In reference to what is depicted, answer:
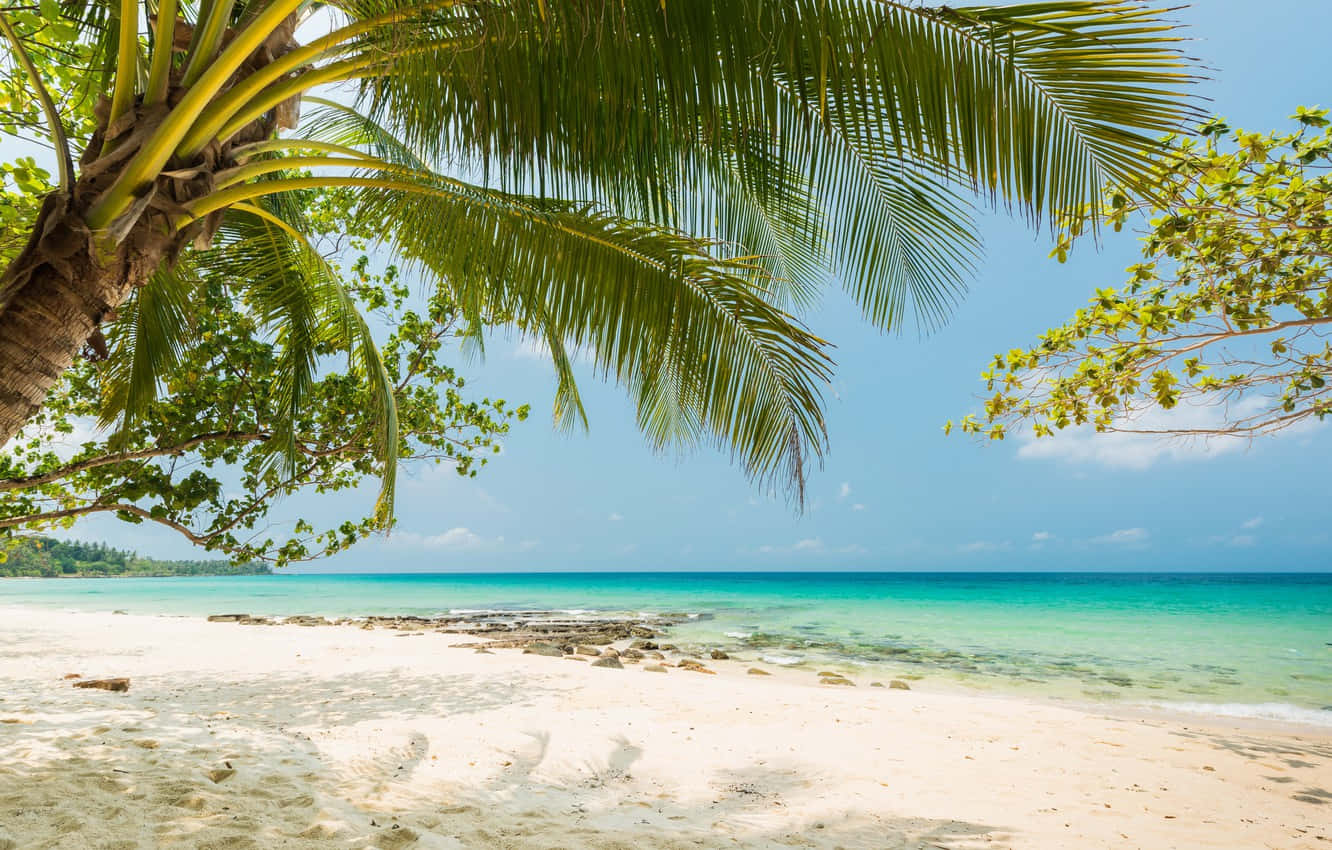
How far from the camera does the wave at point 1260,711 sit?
785cm

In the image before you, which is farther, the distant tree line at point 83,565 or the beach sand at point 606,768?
the distant tree line at point 83,565

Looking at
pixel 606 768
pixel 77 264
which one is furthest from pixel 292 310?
pixel 606 768

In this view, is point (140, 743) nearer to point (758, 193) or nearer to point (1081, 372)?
point (758, 193)

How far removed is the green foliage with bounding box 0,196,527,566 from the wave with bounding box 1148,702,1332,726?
9346 millimetres

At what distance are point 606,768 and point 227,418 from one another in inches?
192

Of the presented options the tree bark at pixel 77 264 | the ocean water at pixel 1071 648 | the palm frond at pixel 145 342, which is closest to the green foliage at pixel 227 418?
the palm frond at pixel 145 342

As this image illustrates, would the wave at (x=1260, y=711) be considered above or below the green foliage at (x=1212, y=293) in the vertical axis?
below

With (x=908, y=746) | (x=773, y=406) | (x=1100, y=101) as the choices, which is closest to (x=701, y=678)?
(x=908, y=746)

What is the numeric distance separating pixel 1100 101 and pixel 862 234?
53.2 inches

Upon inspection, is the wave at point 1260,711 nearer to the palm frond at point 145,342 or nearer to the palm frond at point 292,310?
the palm frond at point 292,310

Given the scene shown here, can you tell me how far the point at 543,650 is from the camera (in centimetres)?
1123

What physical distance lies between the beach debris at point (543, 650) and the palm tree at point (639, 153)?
7.60m

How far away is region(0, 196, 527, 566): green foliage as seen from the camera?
561cm

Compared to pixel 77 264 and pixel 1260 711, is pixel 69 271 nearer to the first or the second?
pixel 77 264
